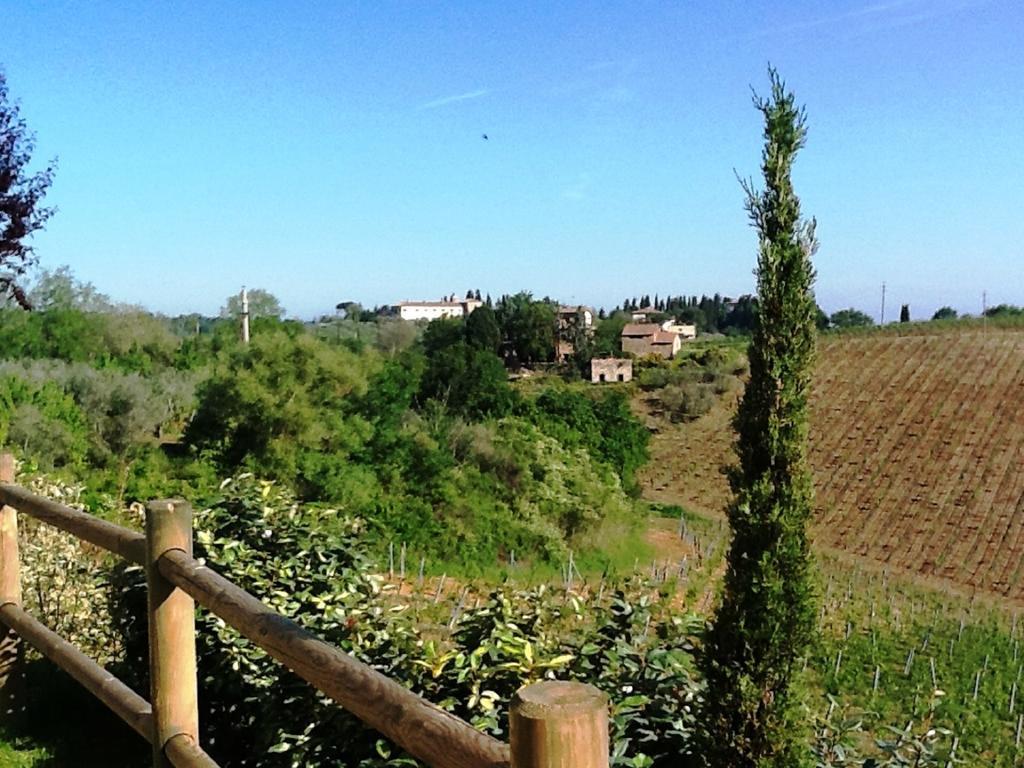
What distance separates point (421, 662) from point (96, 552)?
3.87m

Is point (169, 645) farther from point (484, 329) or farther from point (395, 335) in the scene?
point (484, 329)

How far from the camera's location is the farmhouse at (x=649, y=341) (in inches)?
2154

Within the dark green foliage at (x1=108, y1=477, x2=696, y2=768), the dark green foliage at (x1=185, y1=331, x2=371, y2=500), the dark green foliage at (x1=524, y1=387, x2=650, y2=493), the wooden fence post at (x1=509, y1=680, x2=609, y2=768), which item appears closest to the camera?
the wooden fence post at (x1=509, y1=680, x2=609, y2=768)

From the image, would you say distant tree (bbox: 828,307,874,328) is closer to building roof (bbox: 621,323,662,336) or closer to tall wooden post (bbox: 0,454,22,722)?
building roof (bbox: 621,323,662,336)

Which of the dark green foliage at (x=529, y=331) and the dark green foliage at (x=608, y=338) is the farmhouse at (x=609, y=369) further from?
the dark green foliage at (x=529, y=331)

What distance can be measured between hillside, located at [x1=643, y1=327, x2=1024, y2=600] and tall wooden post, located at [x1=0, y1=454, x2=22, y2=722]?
1952cm

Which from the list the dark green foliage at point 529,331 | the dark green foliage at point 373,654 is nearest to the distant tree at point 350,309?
the dark green foliage at point 529,331

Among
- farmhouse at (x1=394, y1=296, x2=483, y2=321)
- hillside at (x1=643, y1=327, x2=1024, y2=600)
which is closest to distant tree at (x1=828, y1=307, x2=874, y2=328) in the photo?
hillside at (x1=643, y1=327, x2=1024, y2=600)

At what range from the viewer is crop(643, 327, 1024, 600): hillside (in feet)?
80.4

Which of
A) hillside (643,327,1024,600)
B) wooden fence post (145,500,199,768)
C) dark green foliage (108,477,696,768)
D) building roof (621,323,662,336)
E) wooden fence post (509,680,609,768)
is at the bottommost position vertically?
hillside (643,327,1024,600)

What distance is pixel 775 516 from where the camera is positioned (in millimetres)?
3074

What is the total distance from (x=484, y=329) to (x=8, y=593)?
48.2 metres

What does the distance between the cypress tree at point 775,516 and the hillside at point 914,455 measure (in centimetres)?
1883

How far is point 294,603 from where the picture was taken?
351 cm
